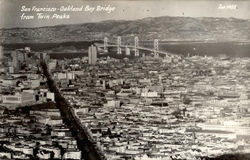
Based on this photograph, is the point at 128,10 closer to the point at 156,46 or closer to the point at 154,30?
the point at 154,30

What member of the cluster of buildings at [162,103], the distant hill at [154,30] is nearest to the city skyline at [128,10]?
the distant hill at [154,30]

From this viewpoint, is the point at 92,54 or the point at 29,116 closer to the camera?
the point at 29,116

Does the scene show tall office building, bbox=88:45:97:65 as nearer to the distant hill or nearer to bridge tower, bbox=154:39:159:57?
the distant hill

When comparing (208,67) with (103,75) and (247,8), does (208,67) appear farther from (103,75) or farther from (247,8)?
(103,75)

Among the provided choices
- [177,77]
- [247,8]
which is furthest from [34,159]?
[247,8]

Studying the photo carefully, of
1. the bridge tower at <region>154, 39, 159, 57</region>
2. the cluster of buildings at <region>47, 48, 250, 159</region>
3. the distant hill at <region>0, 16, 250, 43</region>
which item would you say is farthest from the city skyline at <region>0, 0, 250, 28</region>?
the cluster of buildings at <region>47, 48, 250, 159</region>

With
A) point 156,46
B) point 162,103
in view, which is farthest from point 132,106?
point 156,46

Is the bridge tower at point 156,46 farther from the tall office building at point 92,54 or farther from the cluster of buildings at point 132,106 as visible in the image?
the tall office building at point 92,54
